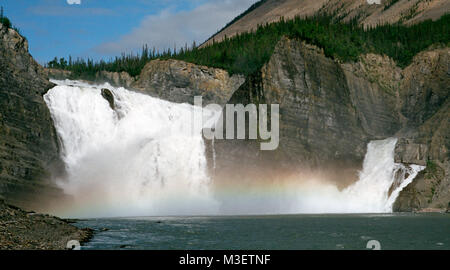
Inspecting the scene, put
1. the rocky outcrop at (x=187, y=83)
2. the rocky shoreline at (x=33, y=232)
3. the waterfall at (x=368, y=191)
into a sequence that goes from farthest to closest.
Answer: the rocky outcrop at (x=187, y=83)
the waterfall at (x=368, y=191)
the rocky shoreline at (x=33, y=232)

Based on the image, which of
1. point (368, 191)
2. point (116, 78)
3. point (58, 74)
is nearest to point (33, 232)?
point (368, 191)

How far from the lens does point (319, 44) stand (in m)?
83.2

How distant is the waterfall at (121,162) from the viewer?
63938mm

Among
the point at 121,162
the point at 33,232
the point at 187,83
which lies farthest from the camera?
the point at 187,83

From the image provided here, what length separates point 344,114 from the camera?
79625mm

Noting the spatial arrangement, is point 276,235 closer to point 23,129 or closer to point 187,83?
point 23,129

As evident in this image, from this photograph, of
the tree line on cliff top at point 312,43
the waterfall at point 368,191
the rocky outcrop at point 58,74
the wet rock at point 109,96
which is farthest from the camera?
the rocky outcrop at point 58,74

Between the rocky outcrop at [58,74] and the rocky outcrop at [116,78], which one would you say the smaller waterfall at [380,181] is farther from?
the rocky outcrop at [58,74]

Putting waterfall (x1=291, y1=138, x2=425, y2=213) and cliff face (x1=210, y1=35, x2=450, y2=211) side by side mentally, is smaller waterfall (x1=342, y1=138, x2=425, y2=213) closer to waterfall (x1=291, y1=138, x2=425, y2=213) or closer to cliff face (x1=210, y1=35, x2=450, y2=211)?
waterfall (x1=291, y1=138, x2=425, y2=213)

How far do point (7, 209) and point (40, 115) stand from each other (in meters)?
28.8

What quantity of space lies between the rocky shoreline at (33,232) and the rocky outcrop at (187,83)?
212 ft

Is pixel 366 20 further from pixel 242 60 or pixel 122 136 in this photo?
pixel 122 136

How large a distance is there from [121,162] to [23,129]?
12165mm

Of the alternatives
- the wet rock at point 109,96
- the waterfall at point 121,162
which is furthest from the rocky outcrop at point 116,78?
the waterfall at point 121,162
